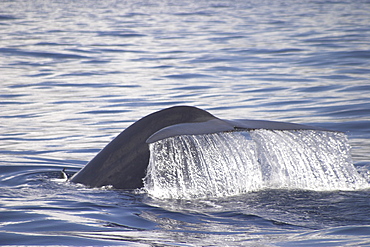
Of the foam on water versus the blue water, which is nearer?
the blue water

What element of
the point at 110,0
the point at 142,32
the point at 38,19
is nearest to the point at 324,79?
the point at 142,32

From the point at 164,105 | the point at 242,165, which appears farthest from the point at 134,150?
the point at 164,105

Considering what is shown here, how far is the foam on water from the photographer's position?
516 cm

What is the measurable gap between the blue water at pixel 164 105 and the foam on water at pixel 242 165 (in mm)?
179

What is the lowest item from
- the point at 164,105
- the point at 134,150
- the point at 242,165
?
the point at 164,105

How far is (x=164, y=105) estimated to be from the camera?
1150 centimetres

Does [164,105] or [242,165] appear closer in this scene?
[242,165]

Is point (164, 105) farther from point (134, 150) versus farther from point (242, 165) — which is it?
point (134, 150)

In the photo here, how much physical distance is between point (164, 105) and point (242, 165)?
5996mm

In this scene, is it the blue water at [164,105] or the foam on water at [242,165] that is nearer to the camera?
the blue water at [164,105]

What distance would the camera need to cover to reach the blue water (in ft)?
14.6

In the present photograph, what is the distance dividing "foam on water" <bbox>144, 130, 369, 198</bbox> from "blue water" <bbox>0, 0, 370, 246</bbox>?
179 millimetres

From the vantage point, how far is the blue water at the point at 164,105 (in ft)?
14.6

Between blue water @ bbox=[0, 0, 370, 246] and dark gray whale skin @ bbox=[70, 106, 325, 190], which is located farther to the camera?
dark gray whale skin @ bbox=[70, 106, 325, 190]
